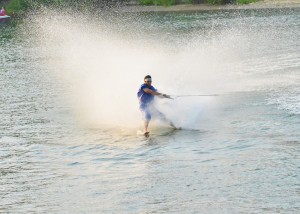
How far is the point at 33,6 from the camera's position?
349ft

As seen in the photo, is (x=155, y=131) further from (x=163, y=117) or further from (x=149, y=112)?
(x=149, y=112)

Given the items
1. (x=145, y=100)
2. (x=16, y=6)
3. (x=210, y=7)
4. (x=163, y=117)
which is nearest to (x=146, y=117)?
(x=145, y=100)

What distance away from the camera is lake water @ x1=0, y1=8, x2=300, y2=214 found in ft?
63.4

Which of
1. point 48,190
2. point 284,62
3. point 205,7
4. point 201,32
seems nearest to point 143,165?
point 48,190

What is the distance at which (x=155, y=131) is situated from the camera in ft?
88.5

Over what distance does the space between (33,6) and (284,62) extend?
7124 cm

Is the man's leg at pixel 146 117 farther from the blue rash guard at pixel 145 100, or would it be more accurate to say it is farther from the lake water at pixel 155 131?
the lake water at pixel 155 131

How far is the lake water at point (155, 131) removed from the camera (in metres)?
19.3

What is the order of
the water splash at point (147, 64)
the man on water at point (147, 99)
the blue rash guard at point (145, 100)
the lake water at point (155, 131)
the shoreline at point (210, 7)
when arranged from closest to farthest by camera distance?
the lake water at point (155, 131)
the man on water at point (147, 99)
the blue rash guard at point (145, 100)
the water splash at point (147, 64)
the shoreline at point (210, 7)

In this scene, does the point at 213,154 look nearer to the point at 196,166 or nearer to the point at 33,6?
the point at 196,166

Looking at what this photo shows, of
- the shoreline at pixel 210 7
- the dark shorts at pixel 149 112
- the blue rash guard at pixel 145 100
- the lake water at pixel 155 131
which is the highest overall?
the shoreline at pixel 210 7

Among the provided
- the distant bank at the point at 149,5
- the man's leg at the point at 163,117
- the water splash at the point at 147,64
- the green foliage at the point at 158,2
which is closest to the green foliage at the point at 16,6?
the distant bank at the point at 149,5

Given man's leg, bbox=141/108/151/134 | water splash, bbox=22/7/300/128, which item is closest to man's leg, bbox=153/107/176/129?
water splash, bbox=22/7/300/128

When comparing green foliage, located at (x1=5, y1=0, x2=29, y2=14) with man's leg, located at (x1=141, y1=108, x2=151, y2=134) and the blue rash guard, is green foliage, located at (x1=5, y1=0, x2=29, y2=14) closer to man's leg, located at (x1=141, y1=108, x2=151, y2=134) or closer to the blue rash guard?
the blue rash guard
